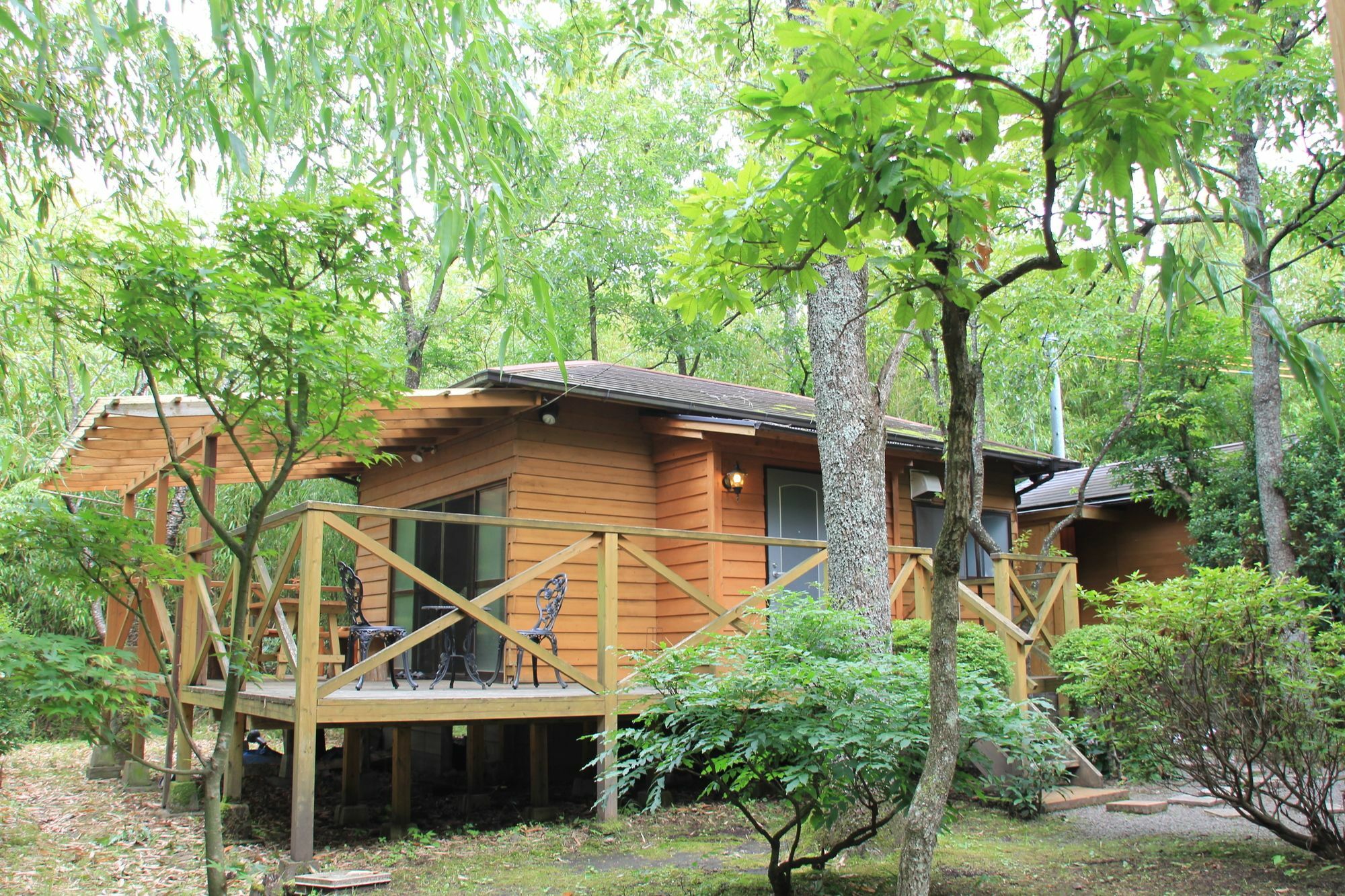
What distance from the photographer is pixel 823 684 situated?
13.9 feet

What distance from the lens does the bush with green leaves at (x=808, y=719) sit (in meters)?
4.05

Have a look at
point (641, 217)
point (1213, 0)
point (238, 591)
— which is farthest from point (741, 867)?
point (641, 217)

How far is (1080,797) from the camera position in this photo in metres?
7.05

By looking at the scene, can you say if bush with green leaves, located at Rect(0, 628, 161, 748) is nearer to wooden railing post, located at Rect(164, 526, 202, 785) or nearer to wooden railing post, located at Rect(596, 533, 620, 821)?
wooden railing post, located at Rect(596, 533, 620, 821)

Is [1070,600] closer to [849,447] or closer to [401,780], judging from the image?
[849,447]

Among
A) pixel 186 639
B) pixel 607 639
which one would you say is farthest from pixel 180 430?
pixel 607 639

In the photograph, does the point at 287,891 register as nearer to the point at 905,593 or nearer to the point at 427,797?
the point at 427,797

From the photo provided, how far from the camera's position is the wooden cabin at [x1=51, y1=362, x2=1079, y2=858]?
6598 millimetres

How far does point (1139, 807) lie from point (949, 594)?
452 cm

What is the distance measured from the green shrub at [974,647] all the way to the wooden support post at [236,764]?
4886 millimetres

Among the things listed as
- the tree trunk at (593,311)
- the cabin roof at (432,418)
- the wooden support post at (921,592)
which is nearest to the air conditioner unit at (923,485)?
the cabin roof at (432,418)

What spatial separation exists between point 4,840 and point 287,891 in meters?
2.98

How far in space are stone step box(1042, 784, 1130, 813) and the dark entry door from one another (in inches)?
110

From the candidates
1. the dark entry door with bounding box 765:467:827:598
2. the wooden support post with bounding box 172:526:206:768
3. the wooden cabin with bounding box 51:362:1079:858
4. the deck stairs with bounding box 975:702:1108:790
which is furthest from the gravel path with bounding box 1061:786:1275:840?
the wooden support post with bounding box 172:526:206:768
